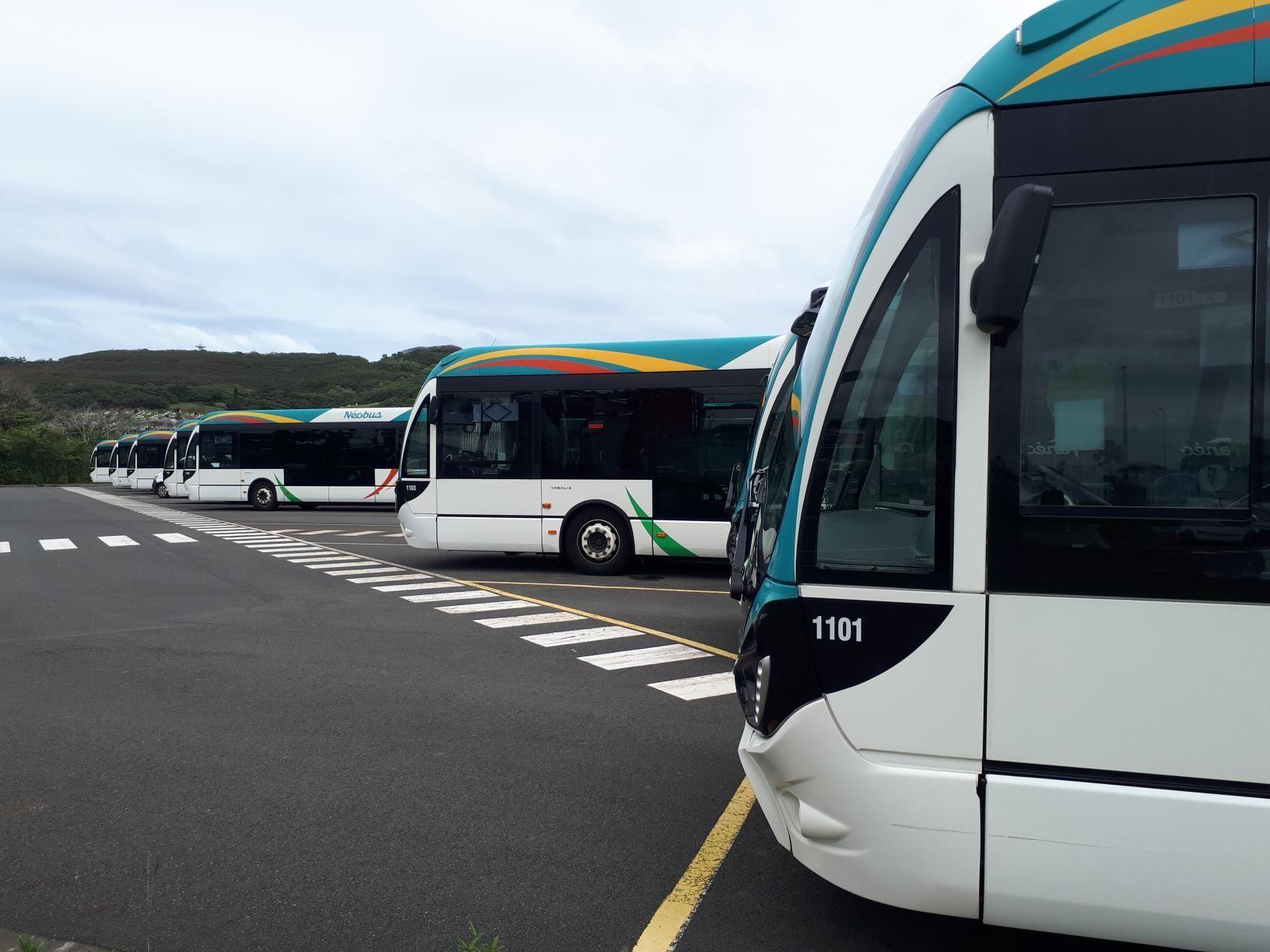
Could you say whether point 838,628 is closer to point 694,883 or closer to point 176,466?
point 694,883

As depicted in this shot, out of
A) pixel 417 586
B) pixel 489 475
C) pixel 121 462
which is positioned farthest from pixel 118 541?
pixel 121 462

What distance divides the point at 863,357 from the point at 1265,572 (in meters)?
1.26

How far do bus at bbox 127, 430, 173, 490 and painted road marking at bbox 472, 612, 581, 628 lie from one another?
38.5 m

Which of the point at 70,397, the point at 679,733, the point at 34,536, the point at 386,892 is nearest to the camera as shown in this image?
the point at 386,892

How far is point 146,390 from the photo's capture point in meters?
104

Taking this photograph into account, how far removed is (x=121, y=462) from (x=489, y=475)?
42490 millimetres

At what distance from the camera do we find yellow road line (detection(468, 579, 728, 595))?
11.4 meters

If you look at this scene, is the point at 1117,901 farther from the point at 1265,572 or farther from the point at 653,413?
the point at 653,413

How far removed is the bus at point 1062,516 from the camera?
8.30ft

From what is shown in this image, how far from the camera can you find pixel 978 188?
2.75 metres

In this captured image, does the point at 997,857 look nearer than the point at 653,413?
Yes

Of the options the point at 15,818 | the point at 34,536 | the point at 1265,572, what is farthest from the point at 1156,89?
the point at 34,536

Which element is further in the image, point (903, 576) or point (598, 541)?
point (598, 541)

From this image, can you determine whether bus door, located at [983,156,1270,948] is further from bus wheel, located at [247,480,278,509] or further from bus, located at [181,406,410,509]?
bus wheel, located at [247,480,278,509]
